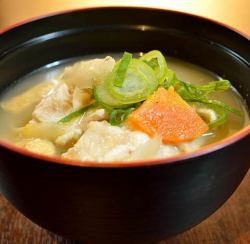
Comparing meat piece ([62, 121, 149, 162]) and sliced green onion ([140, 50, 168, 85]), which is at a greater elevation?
sliced green onion ([140, 50, 168, 85])

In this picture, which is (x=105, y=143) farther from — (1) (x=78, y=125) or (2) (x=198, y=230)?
(2) (x=198, y=230)

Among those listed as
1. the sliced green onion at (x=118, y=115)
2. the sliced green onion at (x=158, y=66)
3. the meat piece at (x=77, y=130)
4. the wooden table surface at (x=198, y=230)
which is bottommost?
the wooden table surface at (x=198, y=230)

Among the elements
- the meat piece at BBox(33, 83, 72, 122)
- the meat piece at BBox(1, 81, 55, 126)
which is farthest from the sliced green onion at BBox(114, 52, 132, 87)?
the meat piece at BBox(1, 81, 55, 126)

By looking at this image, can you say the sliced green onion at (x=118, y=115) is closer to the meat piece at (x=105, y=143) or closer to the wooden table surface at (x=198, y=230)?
the meat piece at (x=105, y=143)

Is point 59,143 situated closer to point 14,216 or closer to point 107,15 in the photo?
point 14,216

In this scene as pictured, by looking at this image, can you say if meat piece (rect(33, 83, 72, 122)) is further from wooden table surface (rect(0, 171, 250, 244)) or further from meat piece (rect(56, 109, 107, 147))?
wooden table surface (rect(0, 171, 250, 244))

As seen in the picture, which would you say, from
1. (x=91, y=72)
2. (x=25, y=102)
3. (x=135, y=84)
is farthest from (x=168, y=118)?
(x=25, y=102)

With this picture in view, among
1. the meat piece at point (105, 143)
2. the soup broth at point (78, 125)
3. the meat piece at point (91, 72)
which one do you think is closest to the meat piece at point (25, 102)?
the soup broth at point (78, 125)
